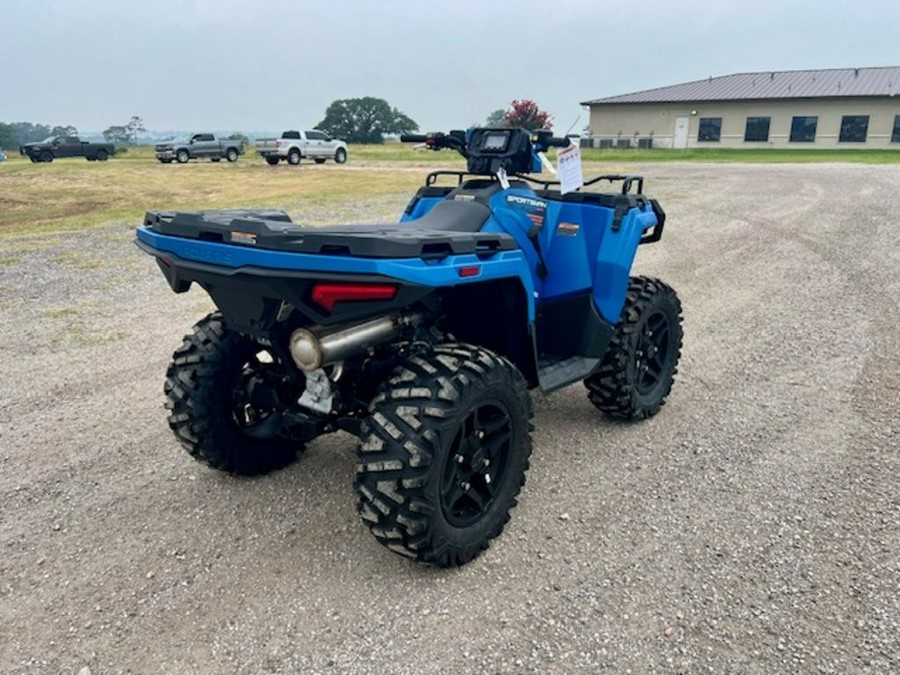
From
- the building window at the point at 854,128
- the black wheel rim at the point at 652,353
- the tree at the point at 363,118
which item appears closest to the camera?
the black wheel rim at the point at 652,353

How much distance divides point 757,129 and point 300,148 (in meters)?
31.1

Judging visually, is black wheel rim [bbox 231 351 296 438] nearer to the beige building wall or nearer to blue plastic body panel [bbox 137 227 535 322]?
blue plastic body panel [bbox 137 227 535 322]

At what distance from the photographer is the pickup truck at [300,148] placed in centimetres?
3059

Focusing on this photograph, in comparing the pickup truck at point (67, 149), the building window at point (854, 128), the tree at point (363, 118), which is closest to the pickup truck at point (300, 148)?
the pickup truck at point (67, 149)

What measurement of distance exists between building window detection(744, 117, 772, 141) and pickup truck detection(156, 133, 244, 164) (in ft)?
107

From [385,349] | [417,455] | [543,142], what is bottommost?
[417,455]

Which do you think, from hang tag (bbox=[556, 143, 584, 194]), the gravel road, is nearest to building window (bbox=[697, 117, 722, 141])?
the gravel road

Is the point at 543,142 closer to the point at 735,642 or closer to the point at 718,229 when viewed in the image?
the point at 735,642

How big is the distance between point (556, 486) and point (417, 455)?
4.06ft

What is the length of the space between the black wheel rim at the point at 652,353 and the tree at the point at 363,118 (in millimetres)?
79308

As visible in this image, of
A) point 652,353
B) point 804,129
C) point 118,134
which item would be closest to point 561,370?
point 652,353

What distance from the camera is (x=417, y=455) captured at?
2.58 meters

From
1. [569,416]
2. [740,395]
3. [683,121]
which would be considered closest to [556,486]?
[569,416]

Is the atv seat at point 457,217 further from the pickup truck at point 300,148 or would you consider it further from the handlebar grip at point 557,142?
the pickup truck at point 300,148
